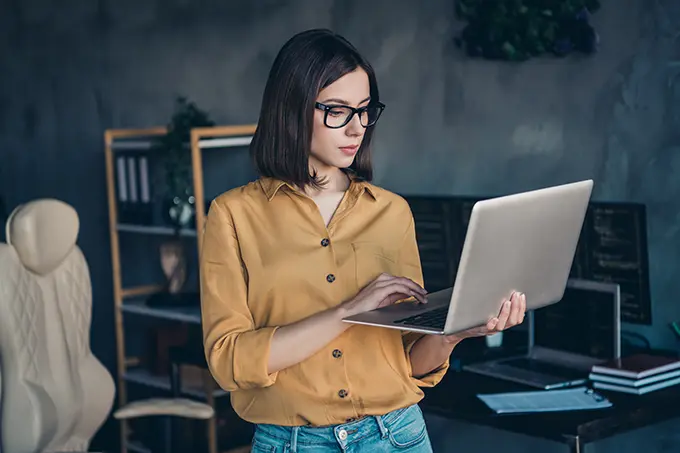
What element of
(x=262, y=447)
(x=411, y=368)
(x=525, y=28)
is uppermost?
(x=525, y=28)

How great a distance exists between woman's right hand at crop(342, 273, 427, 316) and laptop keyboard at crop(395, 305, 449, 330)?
4 centimetres

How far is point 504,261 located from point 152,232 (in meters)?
2.82

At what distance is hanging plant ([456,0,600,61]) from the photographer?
3148 millimetres

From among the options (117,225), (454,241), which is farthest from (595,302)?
(117,225)

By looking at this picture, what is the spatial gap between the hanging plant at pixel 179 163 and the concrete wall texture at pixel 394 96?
1.12 feet

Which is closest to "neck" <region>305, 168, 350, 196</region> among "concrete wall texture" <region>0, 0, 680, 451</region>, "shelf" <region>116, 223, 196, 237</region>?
"concrete wall texture" <region>0, 0, 680, 451</region>

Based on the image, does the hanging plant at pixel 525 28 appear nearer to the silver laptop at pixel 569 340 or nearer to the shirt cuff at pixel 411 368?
the silver laptop at pixel 569 340

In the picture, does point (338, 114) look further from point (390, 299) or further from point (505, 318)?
point (505, 318)

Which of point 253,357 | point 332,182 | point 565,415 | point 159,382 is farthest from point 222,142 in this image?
point 253,357

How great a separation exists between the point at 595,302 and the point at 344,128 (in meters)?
1.49

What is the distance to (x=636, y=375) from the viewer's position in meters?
2.67

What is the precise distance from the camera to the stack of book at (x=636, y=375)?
268cm

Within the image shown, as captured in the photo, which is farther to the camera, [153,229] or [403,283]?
[153,229]

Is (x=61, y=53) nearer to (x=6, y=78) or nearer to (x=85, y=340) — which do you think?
(x=6, y=78)
